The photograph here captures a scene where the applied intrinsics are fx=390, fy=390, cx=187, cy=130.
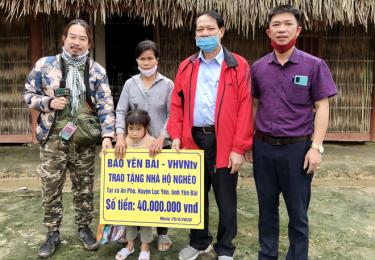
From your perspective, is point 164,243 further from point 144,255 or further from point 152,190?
point 152,190

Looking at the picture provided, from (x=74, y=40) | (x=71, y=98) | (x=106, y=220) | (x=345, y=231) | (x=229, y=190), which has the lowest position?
(x=345, y=231)

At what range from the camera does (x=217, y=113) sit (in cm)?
262

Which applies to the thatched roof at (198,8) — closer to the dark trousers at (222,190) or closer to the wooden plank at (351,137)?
the wooden plank at (351,137)

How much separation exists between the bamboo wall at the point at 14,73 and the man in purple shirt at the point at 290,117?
483 cm

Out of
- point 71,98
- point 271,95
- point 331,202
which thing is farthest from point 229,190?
point 331,202

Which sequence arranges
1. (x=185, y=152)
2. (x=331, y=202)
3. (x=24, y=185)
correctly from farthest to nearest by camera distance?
(x=24, y=185)
(x=331, y=202)
(x=185, y=152)

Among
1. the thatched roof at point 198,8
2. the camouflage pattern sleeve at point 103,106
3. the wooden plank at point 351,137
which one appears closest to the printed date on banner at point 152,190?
the camouflage pattern sleeve at point 103,106

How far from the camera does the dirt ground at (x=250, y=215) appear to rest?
3141mm

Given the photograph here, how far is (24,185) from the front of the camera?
4.91m

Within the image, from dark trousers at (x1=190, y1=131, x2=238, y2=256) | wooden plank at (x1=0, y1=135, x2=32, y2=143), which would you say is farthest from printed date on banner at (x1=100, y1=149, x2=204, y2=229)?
wooden plank at (x1=0, y1=135, x2=32, y2=143)

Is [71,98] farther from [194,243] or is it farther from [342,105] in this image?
[342,105]

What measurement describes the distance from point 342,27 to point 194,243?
195 inches

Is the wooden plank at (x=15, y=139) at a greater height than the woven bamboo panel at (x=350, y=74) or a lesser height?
lesser

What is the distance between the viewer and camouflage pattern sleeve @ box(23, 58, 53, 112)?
2814 mm
